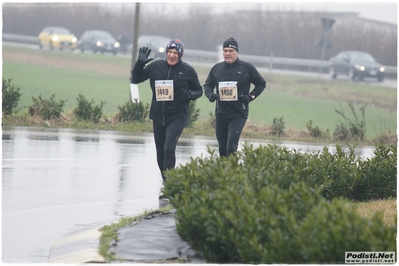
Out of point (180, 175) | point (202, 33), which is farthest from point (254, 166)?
point (202, 33)

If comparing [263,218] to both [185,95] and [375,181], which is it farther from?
[185,95]

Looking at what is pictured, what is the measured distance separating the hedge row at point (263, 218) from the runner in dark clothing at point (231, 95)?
2.15 metres

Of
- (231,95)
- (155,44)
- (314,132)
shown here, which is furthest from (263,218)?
(155,44)

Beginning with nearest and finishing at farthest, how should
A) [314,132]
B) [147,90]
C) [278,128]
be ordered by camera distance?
[278,128], [314,132], [147,90]

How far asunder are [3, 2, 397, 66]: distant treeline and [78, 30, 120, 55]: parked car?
218cm

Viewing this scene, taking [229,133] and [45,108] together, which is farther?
[45,108]

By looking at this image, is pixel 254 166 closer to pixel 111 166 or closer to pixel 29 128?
pixel 111 166

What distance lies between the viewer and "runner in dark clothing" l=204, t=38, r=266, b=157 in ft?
36.2

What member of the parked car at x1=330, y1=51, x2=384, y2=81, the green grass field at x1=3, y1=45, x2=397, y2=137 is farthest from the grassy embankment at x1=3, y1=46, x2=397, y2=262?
the parked car at x1=330, y1=51, x2=384, y2=81

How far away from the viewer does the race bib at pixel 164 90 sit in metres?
10.3

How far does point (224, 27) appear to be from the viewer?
51.7 metres

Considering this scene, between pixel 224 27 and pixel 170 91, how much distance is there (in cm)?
4188

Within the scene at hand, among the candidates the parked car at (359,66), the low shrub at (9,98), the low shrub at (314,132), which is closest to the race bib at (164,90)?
the low shrub at (9,98)

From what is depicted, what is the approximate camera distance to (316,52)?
52.3 meters
